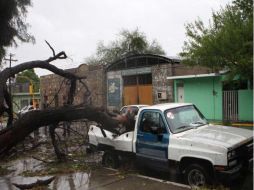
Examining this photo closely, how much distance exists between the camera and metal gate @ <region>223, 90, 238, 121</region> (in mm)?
19047

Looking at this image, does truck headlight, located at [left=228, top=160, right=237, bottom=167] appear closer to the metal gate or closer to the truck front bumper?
the truck front bumper

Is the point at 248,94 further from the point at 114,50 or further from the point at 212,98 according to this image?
the point at 114,50

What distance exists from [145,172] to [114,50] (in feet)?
141

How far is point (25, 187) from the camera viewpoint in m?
7.26

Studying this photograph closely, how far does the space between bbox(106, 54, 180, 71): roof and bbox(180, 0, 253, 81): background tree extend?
6.35 meters

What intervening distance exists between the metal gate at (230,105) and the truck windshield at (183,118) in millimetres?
11745

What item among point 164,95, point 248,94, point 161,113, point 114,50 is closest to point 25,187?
point 161,113

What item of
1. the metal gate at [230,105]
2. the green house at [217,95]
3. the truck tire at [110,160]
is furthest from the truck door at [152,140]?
the metal gate at [230,105]

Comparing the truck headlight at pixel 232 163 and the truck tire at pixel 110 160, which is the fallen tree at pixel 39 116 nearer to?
the truck tire at pixel 110 160

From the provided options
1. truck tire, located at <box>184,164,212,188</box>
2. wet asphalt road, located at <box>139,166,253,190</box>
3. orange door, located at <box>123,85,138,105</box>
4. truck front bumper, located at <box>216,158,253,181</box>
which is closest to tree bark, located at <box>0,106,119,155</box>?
wet asphalt road, located at <box>139,166,253,190</box>

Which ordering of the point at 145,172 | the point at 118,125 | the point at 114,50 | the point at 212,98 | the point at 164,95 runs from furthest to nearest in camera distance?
the point at 114,50 < the point at 164,95 < the point at 212,98 < the point at 118,125 < the point at 145,172

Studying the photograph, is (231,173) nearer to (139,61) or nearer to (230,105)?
(230,105)

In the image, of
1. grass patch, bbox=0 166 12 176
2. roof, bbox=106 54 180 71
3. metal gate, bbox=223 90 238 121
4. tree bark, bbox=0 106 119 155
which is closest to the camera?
tree bark, bbox=0 106 119 155

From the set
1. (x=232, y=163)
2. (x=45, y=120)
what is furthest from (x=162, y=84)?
(x=232, y=163)
